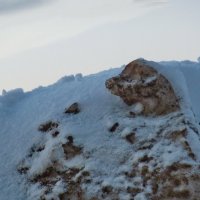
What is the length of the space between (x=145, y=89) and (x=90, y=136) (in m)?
1.74

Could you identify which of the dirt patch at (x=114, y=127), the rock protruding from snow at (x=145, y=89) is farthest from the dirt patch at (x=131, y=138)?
the rock protruding from snow at (x=145, y=89)

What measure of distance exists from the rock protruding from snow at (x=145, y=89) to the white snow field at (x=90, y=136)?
208 millimetres

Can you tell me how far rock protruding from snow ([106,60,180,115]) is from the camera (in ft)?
38.0

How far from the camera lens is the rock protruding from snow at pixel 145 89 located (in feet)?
38.0

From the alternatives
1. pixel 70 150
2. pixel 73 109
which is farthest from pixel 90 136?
pixel 73 109

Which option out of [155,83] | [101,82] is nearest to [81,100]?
[101,82]

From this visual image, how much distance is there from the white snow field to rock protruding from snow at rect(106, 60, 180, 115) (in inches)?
8.2

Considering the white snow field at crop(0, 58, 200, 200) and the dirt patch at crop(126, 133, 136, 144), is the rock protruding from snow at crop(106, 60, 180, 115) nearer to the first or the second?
the white snow field at crop(0, 58, 200, 200)

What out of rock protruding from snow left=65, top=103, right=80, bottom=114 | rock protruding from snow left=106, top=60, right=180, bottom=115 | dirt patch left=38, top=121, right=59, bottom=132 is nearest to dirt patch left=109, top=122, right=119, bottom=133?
rock protruding from snow left=106, top=60, right=180, bottom=115

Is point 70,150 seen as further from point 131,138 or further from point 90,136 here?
point 131,138

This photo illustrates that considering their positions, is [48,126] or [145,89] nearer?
[145,89]

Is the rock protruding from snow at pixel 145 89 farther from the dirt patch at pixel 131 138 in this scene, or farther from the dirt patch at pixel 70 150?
the dirt patch at pixel 70 150

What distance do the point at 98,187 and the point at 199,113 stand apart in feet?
12.1

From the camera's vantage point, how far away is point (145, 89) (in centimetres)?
1188
